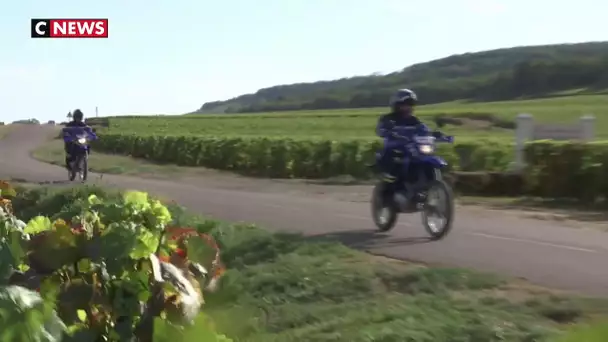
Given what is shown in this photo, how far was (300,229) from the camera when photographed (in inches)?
486

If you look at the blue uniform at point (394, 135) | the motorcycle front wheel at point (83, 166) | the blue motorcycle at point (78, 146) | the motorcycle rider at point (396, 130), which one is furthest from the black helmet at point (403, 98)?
the motorcycle front wheel at point (83, 166)

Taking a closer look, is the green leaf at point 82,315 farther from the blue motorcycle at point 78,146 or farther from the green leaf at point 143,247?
the blue motorcycle at point 78,146

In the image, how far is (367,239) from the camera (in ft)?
36.1

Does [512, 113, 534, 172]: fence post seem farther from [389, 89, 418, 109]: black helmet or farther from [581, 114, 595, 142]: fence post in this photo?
[389, 89, 418, 109]: black helmet

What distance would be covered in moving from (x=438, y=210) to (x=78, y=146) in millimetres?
13123

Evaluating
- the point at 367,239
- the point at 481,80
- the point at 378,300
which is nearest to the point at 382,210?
the point at 367,239

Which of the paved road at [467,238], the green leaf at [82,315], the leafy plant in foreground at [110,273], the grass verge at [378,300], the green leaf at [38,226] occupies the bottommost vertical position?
the paved road at [467,238]

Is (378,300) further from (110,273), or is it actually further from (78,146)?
(78,146)

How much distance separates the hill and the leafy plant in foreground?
357 feet

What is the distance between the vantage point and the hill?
120000 mm

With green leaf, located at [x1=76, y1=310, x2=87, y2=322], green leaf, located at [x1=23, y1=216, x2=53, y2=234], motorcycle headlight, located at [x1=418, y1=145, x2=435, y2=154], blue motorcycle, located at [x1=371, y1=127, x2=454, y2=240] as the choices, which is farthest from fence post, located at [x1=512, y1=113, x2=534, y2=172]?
green leaf, located at [x1=76, y1=310, x2=87, y2=322]

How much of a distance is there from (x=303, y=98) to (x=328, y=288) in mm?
154746

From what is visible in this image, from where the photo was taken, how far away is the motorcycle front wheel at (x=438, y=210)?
10.7m

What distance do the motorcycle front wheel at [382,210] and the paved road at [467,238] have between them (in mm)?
178
